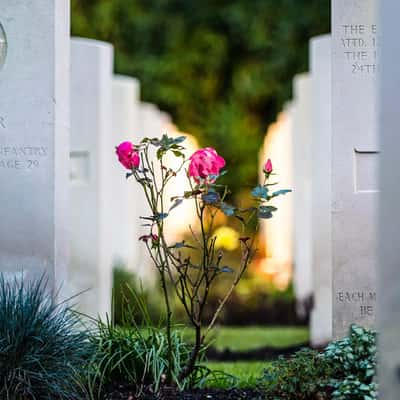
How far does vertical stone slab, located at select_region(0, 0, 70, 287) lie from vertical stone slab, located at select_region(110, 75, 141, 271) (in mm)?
5824

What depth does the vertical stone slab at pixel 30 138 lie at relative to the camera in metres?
6.38

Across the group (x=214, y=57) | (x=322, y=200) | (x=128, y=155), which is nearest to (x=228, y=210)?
(x=128, y=155)

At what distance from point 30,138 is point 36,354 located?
1.67 metres

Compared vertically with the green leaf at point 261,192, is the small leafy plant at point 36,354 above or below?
below

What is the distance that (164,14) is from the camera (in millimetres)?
21312

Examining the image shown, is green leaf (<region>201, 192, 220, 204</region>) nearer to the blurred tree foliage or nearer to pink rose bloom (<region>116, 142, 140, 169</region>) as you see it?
pink rose bloom (<region>116, 142, 140, 169</region>)

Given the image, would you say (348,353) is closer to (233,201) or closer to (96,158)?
(96,158)

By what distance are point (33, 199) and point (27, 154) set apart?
0.92ft

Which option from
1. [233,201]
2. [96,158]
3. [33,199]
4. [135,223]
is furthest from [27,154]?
[233,201]

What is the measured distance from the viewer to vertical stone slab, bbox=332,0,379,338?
6.31m

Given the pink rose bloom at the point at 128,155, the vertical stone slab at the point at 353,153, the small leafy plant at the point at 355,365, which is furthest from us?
the vertical stone slab at the point at 353,153

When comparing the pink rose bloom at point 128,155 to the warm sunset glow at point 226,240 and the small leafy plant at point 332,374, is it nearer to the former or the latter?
the small leafy plant at point 332,374

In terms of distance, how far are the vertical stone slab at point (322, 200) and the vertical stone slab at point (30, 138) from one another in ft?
12.3

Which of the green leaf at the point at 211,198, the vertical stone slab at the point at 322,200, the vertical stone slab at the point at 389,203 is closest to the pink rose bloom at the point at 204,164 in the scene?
the green leaf at the point at 211,198
